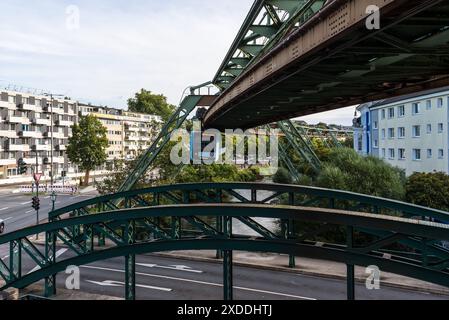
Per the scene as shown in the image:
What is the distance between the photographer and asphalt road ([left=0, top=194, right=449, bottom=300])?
17781 millimetres

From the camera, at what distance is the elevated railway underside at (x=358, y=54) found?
701cm

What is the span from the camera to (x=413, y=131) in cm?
4372

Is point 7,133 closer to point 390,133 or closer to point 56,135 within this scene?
point 56,135

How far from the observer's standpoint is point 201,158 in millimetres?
58312

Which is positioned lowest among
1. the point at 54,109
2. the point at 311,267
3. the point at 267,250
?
the point at 311,267

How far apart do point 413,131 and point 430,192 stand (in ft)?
54.2

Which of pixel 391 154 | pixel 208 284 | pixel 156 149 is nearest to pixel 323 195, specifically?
pixel 208 284

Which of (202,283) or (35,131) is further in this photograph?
(35,131)

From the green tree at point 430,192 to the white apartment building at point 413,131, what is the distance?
9.07 metres

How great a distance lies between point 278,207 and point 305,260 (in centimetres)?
1365

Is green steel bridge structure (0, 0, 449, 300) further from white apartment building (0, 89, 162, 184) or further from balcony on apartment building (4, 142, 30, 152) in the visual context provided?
balcony on apartment building (4, 142, 30, 152)

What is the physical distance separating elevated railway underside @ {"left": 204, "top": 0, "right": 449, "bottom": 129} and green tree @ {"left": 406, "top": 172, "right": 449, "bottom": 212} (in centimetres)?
1473

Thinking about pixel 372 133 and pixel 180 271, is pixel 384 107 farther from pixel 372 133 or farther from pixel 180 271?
pixel 180 271

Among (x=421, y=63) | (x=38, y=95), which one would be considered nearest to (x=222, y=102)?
(x=421, y=63)
